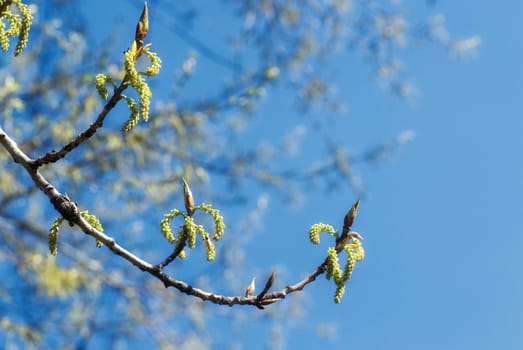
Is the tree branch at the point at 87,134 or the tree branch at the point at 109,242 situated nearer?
the tree branch at the point at 87,134

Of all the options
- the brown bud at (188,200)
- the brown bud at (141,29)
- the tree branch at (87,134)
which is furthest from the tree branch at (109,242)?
the brown bud at (141,29)

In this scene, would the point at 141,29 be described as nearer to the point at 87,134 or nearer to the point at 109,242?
the point at 87,134

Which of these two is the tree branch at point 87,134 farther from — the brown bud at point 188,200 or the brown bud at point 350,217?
the brown bud at point 350,217

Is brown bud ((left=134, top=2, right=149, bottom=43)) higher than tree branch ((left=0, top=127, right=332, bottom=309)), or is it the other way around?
brown bud ((left=134, top=2, right=149, bottom=43))

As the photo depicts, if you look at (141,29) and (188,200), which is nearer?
(141,29)

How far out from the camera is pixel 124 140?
158 inches

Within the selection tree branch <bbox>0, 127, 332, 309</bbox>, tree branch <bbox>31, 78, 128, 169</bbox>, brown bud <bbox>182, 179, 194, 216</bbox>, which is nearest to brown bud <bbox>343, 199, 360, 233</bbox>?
tree branch <bbox>0, 127, 332, 309</bbox>

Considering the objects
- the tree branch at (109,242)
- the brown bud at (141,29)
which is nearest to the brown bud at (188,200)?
the tree branch at (109,242)

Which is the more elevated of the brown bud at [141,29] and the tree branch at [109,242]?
the brown bud at [141,29]

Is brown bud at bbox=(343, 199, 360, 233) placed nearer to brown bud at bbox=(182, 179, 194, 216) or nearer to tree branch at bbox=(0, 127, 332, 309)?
tree branch at bbox=(0, 127, 332, 309)

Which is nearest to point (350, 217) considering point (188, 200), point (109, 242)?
point (188, 200)

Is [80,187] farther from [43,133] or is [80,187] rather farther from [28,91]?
[28,91]

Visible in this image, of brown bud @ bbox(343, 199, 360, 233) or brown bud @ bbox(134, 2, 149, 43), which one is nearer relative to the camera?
brown bud @ bbox(134, 2, 149, 43)

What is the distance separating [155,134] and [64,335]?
1.35m
